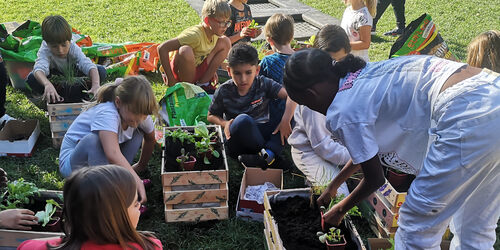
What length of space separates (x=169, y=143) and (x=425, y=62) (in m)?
2.13

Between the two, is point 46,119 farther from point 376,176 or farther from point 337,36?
point 376,176

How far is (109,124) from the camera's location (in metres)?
3.18

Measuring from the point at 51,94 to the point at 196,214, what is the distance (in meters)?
1.93

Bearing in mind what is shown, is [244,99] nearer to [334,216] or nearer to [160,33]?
[334,216]

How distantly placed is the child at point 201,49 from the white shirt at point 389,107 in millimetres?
2977

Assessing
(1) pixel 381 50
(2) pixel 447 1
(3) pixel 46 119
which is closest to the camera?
(3) pixel 46 119

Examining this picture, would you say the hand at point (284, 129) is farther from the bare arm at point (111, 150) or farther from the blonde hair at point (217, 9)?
A: the blonde hair at point (217, 9)

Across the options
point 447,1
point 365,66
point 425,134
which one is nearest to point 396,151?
point 425,134

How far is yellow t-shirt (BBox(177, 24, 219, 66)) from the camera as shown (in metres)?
5.10

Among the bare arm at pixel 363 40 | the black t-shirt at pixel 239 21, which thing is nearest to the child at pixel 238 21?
Result: the black t-shirt at pixel 239 21

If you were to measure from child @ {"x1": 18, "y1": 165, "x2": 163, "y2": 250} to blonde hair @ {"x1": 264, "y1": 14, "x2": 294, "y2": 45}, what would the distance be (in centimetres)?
281

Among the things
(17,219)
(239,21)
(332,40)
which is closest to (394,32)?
(239,21)

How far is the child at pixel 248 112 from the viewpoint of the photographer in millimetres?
3896

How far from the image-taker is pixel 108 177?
6.55 feet
